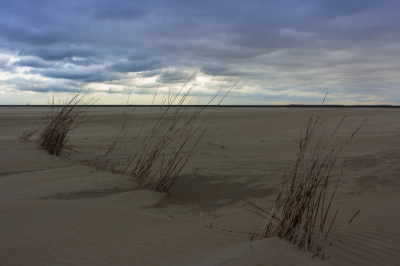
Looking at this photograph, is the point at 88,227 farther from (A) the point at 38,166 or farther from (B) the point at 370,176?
(B) the point at 370,176

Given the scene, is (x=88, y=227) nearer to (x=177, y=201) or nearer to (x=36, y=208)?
(x=36, y=208)

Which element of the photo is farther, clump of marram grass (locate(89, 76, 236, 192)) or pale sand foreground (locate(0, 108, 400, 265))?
clump of marram grass (locate(89, 76, 236, 192))

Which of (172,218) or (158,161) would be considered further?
(158,161)

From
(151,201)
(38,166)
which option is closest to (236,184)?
(151,201)

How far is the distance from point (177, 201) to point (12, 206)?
1986 mm

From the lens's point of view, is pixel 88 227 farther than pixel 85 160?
No

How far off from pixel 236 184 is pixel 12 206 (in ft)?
10.3

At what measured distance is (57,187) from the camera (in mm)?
3631

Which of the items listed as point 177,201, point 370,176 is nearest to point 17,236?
point 177,201

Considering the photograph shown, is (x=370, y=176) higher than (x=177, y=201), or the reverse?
(x=370, y=176)

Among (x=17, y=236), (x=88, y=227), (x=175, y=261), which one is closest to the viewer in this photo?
(x=175, y=261)

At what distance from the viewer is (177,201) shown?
381 cm

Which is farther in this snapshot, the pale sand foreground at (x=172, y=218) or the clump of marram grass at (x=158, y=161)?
the clump of marram grass at (x=158, y=161)

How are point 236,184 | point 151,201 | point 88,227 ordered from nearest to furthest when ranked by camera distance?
point 88,227
point 151,201
point 236,184
